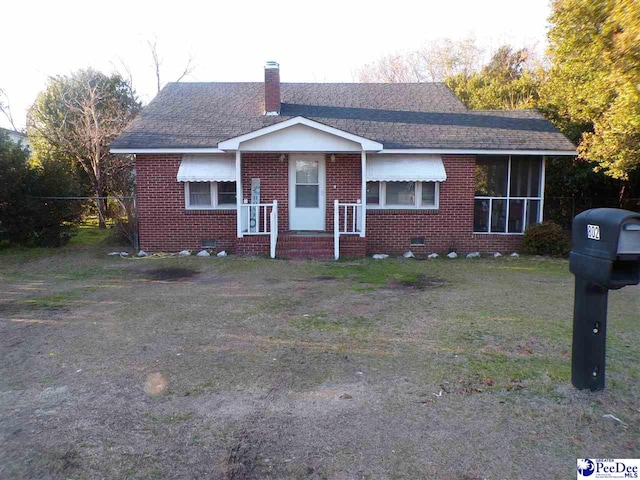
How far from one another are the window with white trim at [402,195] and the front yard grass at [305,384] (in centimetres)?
536

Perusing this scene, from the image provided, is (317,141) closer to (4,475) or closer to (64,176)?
(64,176)

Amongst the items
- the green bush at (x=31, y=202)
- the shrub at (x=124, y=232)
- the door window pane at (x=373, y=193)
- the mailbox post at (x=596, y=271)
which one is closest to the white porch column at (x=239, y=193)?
the shrub at (x=124, y=232)

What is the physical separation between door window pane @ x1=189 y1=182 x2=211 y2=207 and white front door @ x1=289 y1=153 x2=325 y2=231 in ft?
7.33

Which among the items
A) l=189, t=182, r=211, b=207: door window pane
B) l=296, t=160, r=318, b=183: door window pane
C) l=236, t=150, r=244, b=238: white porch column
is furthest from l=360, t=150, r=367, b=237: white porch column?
l=189, t=182, r=211, b=207: door window pane

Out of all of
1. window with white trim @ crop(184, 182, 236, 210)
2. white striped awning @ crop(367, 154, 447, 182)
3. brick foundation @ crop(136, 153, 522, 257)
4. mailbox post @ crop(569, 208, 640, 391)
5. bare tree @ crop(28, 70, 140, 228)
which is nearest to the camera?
mailbox post @ crop(569, 208, 640, 391)

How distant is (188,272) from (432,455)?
8292 millimetres

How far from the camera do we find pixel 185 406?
168 inches

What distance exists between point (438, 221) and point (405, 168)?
176 centimetres

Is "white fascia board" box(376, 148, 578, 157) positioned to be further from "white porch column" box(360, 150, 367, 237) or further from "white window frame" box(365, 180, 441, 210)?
"white window frame" box(365, 180, 441, 210)

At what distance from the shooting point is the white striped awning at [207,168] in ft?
43.1

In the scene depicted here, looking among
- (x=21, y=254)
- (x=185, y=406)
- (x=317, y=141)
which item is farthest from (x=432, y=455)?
(x=21, y=254)

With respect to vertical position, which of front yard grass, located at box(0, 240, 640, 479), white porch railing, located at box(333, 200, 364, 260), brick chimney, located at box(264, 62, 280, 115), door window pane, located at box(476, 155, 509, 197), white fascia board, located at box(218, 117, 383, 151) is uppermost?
brick chimney, located at box(264, 62, 280, 115)

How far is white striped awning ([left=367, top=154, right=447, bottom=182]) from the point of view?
1325 cm

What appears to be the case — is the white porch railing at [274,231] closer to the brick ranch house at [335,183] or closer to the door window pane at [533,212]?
the brick ranch house at [335,183]
